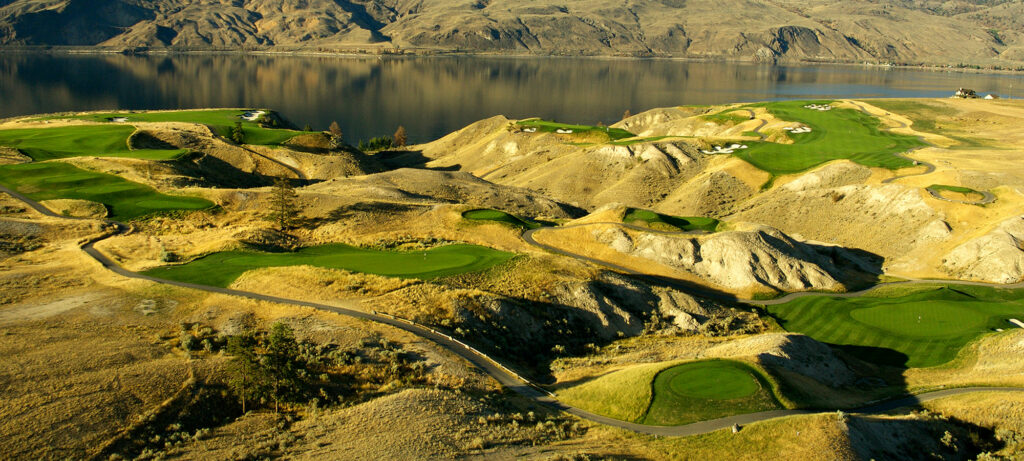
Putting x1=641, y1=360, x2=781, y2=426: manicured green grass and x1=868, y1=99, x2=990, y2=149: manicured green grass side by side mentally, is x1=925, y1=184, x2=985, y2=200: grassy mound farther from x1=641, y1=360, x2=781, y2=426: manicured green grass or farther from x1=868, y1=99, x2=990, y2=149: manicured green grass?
x1=641, y1=360, x2=781, y2=426: manicured green grass

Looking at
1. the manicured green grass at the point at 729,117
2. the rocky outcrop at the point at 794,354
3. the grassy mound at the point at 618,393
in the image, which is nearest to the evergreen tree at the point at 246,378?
the grassy mound at the point at 618,393

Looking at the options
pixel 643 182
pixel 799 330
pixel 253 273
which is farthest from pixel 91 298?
pixel 643 182

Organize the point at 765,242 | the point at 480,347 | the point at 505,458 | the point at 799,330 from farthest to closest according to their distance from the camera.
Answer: the point at 765,242, the point at 799,330, the point at 480,347, the point at 505,458

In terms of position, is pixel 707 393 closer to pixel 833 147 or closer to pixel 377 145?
pixel 833 147

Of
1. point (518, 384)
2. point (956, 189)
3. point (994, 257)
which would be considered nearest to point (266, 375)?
point (518, 384)

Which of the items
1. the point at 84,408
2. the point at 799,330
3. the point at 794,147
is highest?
the point at 794,147

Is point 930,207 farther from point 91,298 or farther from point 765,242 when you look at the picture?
point 91,298

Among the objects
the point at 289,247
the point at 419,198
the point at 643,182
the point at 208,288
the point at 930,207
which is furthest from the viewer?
the point at 643,182
